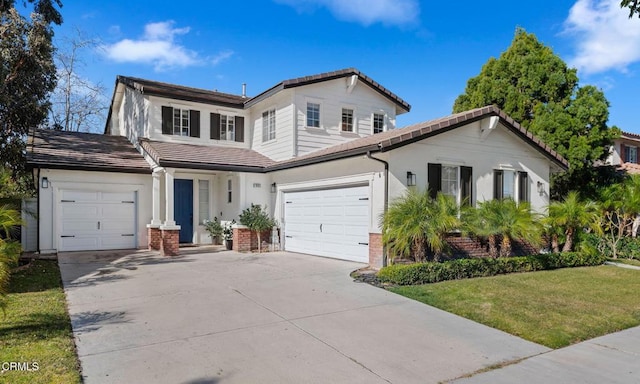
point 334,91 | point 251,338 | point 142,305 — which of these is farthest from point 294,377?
point 334,91

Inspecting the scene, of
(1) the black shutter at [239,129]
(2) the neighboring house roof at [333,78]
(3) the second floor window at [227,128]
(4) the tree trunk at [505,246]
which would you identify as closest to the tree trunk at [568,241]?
(4) the tree trunk at [505,246]

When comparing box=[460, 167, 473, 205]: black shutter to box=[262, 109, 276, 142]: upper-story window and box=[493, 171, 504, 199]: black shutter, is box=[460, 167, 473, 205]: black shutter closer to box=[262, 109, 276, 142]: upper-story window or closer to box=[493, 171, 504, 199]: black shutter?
box=[493, 171, 504, 199]: black shutter

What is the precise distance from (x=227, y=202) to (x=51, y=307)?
9.64 metres

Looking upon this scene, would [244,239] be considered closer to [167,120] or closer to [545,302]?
[167,120]

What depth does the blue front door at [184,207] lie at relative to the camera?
16344 mm

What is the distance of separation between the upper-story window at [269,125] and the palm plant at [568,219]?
10.4m

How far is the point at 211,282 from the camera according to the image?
29.9 feet

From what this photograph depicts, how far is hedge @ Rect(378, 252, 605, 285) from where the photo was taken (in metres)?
Answer: 9.13

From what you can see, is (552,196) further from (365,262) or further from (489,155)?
(365,262)

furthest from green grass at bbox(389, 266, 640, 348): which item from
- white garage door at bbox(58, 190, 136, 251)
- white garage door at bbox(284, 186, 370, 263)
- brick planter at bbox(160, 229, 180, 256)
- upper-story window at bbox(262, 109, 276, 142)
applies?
white garage door at bbox(58, 190, 136, 251)

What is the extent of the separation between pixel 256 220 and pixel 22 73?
1086 centimetres

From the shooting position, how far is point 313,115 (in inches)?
651

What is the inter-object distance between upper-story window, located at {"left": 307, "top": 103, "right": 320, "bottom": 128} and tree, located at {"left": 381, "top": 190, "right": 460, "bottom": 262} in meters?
6.82

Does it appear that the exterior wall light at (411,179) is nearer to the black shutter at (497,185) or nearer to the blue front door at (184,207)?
the black shutter at (497,185)
